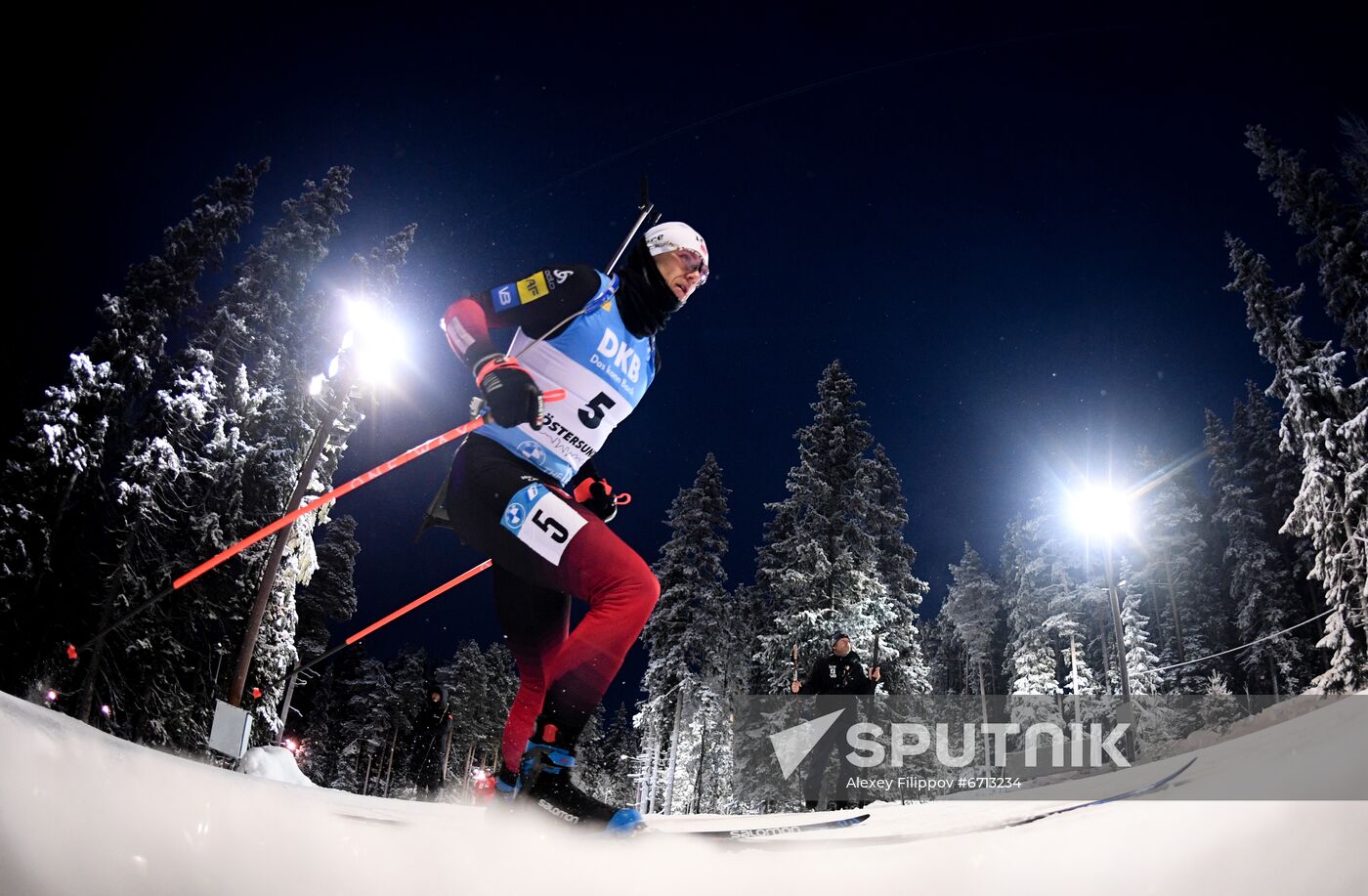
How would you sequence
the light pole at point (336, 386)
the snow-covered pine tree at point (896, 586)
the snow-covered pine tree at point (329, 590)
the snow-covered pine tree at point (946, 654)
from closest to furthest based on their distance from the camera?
the light pole at point (336, 386) < the snow-covered pine tree at point (896, 586) < the snow-covered pine tree at point (329, 590) < the snow-covered pine tree at point (946, 654)

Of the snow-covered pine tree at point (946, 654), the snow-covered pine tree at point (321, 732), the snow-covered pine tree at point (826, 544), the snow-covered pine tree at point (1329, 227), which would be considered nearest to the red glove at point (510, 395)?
the snow-covered pine tree at point (1329, 227)

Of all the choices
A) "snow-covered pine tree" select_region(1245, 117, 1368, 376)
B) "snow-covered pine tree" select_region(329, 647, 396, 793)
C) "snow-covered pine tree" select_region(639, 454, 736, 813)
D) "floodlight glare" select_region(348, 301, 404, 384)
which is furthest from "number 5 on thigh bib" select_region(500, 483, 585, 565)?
"snow-covered pine tree" select_region(329, 647, 396, 793)

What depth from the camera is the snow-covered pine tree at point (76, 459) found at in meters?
8.39

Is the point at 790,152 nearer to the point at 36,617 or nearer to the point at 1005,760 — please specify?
the point at 1005,760

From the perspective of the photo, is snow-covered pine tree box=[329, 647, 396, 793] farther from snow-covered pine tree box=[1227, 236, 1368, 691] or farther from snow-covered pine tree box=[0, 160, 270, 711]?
snow-covered pine tree box=[1227, 236, 1368, 691]


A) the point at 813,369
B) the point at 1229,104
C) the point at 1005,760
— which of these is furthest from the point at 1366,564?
the point at 813,369

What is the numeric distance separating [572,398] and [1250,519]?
129ft

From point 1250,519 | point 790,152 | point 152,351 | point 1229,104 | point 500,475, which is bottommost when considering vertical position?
point 500,475

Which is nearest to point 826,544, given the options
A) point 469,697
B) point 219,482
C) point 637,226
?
point 219,482

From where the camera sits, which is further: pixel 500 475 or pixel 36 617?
pixel 36 617

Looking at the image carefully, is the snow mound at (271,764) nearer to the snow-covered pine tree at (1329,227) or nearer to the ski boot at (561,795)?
the ski boot at (561,795)

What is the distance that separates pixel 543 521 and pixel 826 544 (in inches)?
777

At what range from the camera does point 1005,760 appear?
34438 mm

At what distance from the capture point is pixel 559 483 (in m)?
2.88
